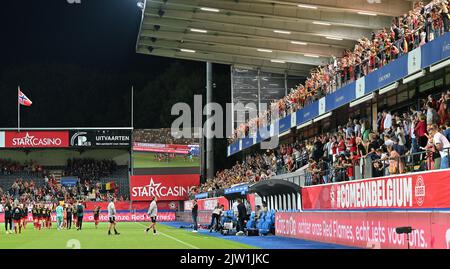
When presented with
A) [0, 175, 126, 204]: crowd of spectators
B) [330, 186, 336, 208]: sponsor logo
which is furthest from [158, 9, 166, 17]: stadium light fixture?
[0, 175, 126, 204]: crowd of spectators

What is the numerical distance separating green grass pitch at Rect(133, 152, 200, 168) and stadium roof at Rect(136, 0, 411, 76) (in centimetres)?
1753

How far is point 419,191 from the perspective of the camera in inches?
816

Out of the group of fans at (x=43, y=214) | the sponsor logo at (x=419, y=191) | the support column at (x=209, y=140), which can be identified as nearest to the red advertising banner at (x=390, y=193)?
the sponsor logo at (x=419, y=191)

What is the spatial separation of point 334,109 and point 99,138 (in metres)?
47.5

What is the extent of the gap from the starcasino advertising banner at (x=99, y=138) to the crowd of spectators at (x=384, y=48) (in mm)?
35491

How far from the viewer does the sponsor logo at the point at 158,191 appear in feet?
256

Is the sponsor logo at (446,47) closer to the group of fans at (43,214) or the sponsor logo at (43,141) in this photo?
the group of fans at (43,214)

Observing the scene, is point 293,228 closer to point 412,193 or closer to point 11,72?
point 412,193

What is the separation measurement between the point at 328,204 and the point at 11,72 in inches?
3554

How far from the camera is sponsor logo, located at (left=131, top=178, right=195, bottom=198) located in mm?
77938

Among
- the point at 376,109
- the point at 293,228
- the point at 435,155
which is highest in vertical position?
the point at 376,109
